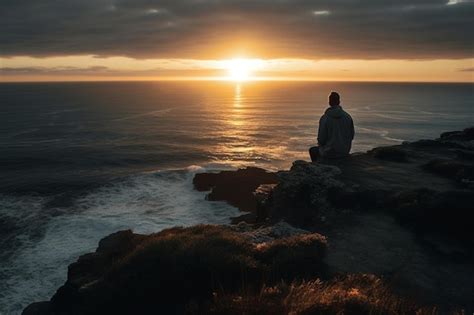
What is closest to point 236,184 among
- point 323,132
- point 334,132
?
point 323,132

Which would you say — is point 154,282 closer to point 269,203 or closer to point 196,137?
point 269,203

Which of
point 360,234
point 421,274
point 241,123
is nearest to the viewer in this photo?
point 421,274

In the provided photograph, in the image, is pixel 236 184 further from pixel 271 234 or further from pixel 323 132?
pixel 271 234

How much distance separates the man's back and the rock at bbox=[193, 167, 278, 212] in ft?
68.2

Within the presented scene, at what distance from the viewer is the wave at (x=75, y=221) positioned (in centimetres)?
2427

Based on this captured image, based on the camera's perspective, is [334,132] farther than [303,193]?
Yes

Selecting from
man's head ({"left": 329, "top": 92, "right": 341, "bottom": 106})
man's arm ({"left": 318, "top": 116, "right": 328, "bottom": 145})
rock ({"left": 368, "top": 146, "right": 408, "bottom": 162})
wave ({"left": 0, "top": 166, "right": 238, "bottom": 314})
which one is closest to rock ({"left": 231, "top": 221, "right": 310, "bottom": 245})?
man's arm ({"left": 318, "top": 116, "right": 328, "bottom": 145})

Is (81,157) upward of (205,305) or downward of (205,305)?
downward

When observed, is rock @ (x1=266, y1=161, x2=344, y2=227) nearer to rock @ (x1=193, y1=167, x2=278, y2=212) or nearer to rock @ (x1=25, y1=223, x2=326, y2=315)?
Result: rock @ (x1=25, y1=223, x2=326, y2=315)

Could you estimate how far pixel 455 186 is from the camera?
55.2 ft

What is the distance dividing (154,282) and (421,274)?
654 cm

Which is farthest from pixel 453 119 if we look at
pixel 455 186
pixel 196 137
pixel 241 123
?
pixel 455 186

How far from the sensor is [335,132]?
61.4 feet

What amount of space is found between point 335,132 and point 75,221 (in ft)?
83.3
